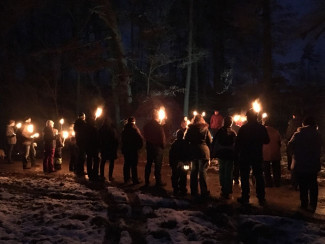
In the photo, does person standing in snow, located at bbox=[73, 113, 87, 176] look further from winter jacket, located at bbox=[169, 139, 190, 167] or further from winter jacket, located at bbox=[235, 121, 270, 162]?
winter jacket, located at bbox=[235, 121, 270, 162]

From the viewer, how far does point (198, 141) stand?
935 cm

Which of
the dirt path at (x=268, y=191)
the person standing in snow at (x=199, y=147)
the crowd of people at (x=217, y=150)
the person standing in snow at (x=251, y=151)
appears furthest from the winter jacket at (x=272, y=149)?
the person standing in snow at (x=199, y=147)

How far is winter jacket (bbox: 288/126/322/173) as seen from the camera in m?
8.30

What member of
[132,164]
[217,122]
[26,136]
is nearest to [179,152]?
[132,164]

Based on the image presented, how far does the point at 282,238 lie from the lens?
6.44 m

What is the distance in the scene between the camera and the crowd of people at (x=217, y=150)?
8.44 meters

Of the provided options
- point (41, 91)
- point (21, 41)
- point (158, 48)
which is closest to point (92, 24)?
point (21, 41)

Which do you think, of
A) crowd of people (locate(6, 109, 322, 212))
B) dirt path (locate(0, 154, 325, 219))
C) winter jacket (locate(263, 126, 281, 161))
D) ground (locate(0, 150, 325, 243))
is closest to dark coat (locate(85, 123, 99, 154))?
crowd of people (locate(6, 109, 322, 212))

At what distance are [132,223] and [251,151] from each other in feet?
10.5

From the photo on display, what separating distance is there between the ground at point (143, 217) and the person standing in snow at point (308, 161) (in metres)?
0.34

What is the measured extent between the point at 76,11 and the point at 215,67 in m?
14.5

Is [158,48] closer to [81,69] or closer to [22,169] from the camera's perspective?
[81,69]

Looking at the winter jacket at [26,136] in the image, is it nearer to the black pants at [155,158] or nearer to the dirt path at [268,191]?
the dirt path at [268,191]

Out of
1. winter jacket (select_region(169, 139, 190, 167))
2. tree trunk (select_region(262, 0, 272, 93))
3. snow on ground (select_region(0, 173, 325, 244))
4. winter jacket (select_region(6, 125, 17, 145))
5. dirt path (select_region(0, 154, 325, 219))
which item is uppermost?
tree trunk (select_region(262, 0, 272, 93))
